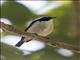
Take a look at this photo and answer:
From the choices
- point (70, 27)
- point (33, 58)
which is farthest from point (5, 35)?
point (70, 27)

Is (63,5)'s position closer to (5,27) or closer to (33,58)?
(33,58)

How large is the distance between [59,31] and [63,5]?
161mm

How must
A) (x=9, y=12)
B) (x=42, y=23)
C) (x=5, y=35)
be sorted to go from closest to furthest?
(x=5, y=35), (x=9, y=12), (x=42, y=23)

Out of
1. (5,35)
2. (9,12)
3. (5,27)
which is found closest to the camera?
(5,27)

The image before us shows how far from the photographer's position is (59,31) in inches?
42.3

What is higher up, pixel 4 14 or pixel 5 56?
pixel 4 14

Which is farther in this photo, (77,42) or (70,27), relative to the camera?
(70,27)

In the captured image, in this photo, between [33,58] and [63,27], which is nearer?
[33,58]

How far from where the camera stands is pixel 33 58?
87 cm

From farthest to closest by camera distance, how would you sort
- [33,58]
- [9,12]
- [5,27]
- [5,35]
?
1. [9,12]
2. [5,35]
3. [33,58]
4. [5,27]

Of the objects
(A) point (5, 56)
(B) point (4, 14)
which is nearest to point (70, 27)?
(B) point (4, 14)

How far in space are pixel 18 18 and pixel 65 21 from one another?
24cm

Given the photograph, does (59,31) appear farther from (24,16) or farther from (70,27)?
(24,16)

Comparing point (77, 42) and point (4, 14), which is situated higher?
point (4, 14)
